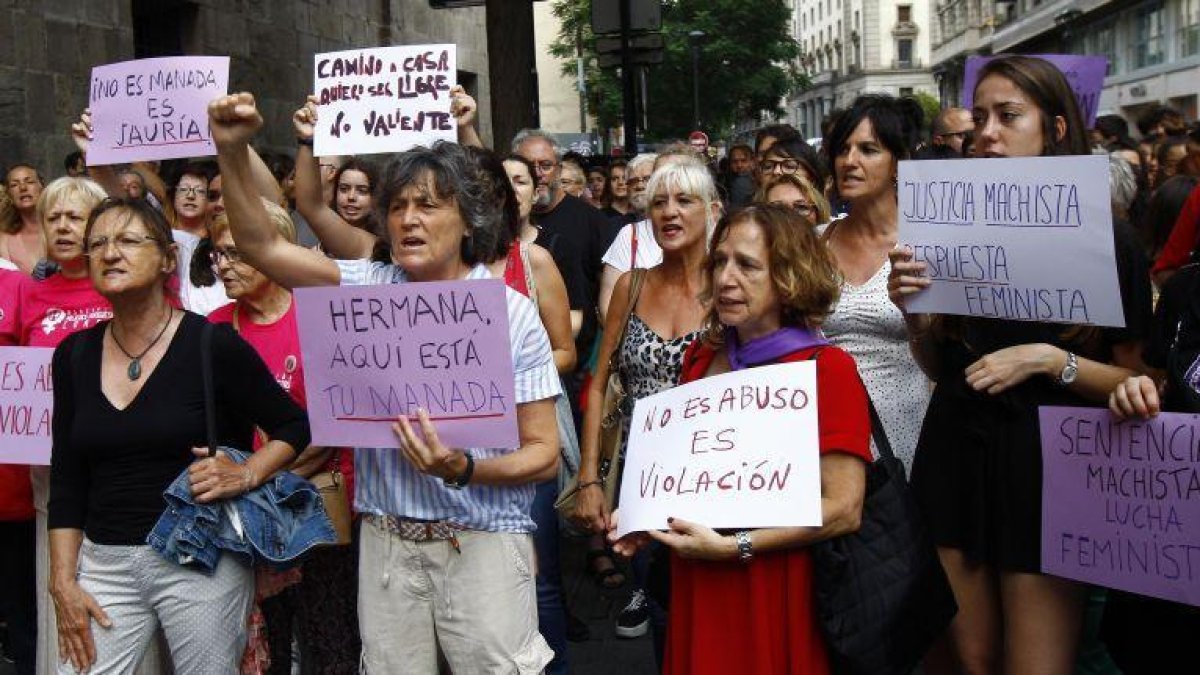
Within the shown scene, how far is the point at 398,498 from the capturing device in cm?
343

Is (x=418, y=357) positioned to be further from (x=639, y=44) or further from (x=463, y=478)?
(x=639, y=44)

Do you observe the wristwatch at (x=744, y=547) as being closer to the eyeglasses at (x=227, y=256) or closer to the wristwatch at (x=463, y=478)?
the wristwatch at (x=463, y=478)

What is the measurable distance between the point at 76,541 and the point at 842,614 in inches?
82.4

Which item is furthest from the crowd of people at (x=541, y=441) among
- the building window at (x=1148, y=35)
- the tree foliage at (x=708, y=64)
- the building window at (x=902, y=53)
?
the building window at (x=902, y=53)

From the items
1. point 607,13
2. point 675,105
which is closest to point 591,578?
point 607,13

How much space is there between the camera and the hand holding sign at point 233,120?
11.5ft

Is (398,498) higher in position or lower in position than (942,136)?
lower

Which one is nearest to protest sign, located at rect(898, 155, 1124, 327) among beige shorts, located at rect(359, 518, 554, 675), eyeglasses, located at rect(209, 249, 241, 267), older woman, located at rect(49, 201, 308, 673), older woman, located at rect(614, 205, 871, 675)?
older woman, located at rect(614, 205, 871, 675)

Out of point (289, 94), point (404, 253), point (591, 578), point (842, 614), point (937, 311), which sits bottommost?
point (591, 578)

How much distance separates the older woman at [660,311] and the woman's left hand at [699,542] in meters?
1.31

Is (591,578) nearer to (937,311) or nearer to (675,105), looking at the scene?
(937,311)

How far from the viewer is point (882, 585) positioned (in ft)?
9.97

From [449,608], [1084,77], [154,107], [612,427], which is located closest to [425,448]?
[449,608]

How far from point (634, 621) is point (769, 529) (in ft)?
10.1
